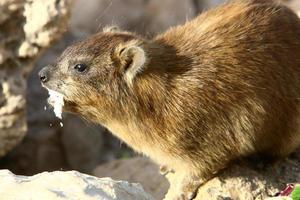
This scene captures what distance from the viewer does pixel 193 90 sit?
598 cm

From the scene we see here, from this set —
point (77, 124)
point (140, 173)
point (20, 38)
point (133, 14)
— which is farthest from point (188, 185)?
point (133, 14)

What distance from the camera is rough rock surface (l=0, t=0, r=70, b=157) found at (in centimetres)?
757

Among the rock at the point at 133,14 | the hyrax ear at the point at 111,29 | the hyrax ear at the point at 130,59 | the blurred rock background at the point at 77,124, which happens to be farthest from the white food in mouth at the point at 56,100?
the rock at the point at 133,14

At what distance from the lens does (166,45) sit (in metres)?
6.23

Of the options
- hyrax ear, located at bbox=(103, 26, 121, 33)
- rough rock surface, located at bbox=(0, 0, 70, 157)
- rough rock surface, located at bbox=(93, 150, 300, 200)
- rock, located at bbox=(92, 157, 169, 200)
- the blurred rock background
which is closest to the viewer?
rough rock surface, located at bbox=(93, 150, 300, 200)

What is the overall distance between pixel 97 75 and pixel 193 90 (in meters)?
0.75

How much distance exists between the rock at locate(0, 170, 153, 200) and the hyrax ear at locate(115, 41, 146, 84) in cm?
98

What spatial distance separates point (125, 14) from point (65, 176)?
628 cm

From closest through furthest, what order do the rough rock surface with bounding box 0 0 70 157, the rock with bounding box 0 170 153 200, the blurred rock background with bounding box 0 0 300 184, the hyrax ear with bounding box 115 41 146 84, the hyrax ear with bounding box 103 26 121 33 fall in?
the rock with bounding box 0 170 153 200 → the hyrax ear with bounding box 115 41 146 84 → the hyrax ear with bounding box 103 26 121 33 → the rough rock surface with bounding box 0 0 70 157 → the blurred rock background with bounding box 0 0 300 184

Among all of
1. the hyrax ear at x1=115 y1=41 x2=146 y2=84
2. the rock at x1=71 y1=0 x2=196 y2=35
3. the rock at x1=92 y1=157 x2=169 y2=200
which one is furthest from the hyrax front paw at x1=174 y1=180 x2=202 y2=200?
the rock at x1=71 y1=0 x2=196 y2=35

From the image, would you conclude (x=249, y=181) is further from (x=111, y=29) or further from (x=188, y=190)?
(x=111, y=29)

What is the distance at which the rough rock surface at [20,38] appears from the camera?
7.57 metres

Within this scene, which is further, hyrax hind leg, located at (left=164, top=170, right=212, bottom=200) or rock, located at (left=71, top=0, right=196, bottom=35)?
rock, located at (left=71, top=0, right=196, bottom=35)

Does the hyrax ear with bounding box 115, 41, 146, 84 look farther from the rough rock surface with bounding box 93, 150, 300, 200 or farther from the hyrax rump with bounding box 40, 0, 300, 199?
the rough rock surface with bounding box 93, 150, 300, 200
